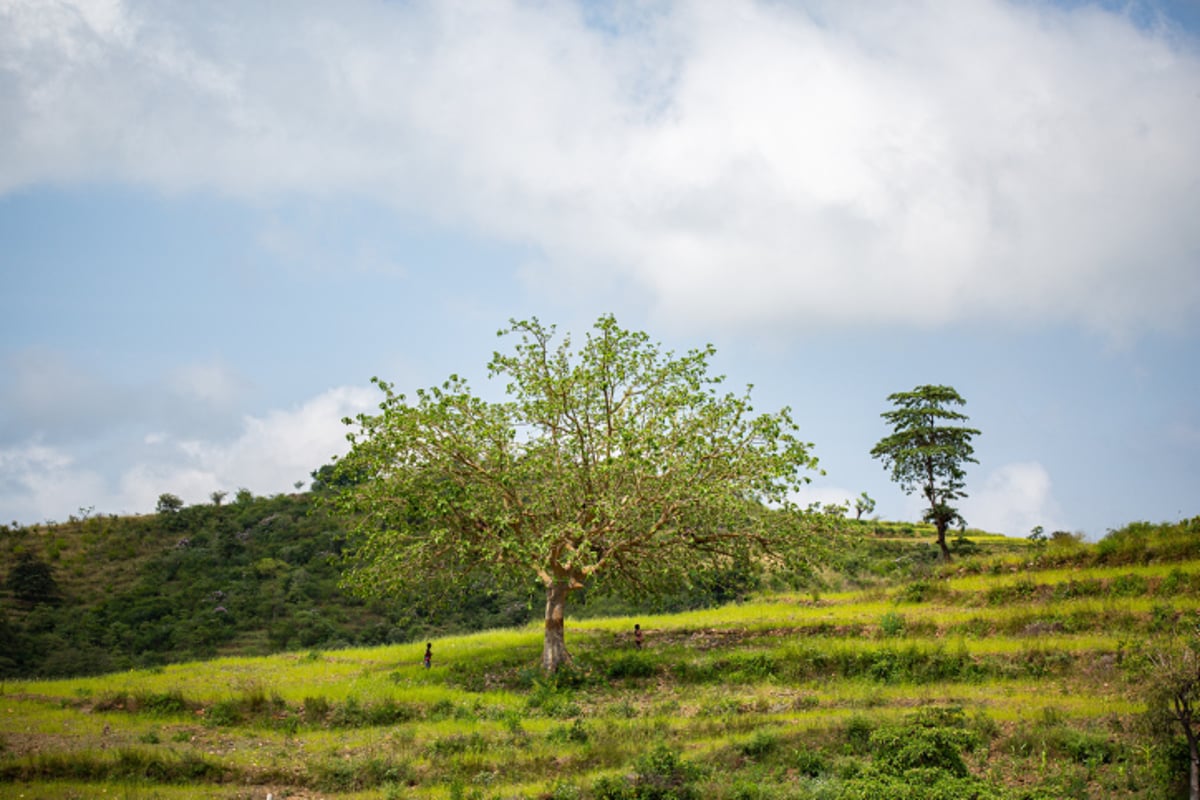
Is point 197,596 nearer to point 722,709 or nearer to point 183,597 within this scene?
point 183,597

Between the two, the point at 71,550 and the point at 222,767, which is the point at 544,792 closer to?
the point at 222,767

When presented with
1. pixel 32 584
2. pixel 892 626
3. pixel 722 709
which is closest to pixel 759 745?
pixel 722 709

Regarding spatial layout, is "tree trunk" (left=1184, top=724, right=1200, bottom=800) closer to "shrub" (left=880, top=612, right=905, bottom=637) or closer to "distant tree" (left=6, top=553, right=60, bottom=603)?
"shrub" (left=880, top=612, right=905, bottom=637)

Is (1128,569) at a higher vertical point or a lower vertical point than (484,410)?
lower

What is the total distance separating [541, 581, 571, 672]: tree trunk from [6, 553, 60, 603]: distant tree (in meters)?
39.3

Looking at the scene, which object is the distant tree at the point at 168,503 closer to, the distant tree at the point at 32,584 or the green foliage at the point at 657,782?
the distant tree at the point at 32,584

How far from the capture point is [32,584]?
48.2 metres

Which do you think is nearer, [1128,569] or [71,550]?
[1128,569]

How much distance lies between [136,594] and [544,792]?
4306cm

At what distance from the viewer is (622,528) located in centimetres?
2477

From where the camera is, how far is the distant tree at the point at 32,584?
4791 cm

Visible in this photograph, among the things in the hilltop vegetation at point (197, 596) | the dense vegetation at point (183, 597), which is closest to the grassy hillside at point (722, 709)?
the hilltop vegetation at point (197, 596)

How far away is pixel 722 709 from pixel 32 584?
47388 millimetres

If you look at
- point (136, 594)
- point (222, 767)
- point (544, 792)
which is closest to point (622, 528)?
point (544, 792)
